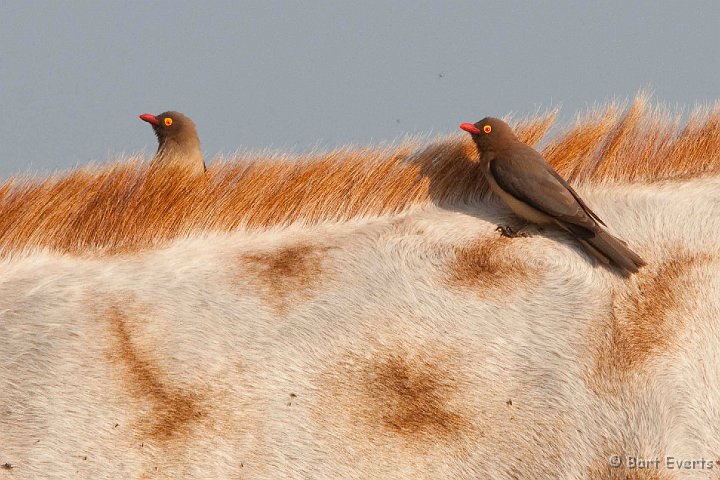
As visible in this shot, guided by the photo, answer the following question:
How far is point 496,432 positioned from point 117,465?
1232mm

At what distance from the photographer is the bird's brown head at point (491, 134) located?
3.92 m

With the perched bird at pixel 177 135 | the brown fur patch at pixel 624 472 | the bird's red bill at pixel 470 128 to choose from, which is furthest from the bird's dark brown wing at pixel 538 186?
the perched bird at pixel 177 135

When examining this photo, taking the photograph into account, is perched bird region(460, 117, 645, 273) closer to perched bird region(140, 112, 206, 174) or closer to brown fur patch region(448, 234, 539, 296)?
brown fur patch region(448, 234, 539, 296)

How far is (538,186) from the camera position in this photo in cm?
368

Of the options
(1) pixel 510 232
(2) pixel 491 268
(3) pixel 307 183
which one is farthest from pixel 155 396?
(1) pixel 510 232

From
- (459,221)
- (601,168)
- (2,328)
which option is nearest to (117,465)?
(2,328)

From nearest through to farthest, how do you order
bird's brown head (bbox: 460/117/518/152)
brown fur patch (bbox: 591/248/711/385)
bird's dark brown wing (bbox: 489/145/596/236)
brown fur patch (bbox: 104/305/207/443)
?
brown fur patch (bbox: 104/305/207/443), brown fur patch (bbox: 591/248/711/385), bird's dark brown wing (bbox: 489/145/596/236), bird's brown head (bbox: 460/117/518/152)

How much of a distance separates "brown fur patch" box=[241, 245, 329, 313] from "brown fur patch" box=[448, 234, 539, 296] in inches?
19.2

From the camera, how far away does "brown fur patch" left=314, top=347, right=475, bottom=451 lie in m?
3.26


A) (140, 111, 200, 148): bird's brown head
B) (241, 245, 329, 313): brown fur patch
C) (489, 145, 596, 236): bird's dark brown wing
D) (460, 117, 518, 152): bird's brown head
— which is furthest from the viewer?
(140, 111, 200, 148): bird's brown head

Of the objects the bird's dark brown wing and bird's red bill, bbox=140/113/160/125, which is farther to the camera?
bird's red bill, bbox=140/113/160/125

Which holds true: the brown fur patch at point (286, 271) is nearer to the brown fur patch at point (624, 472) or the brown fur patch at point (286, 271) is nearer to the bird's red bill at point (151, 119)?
the brown fur patch at point (624, 472)

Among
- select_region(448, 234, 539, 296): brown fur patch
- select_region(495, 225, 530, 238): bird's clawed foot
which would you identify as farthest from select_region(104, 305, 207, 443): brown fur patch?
select_region(495, 225, 530, 238): bird's clawed foot

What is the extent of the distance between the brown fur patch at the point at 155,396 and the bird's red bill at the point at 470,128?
1617 millimetres
